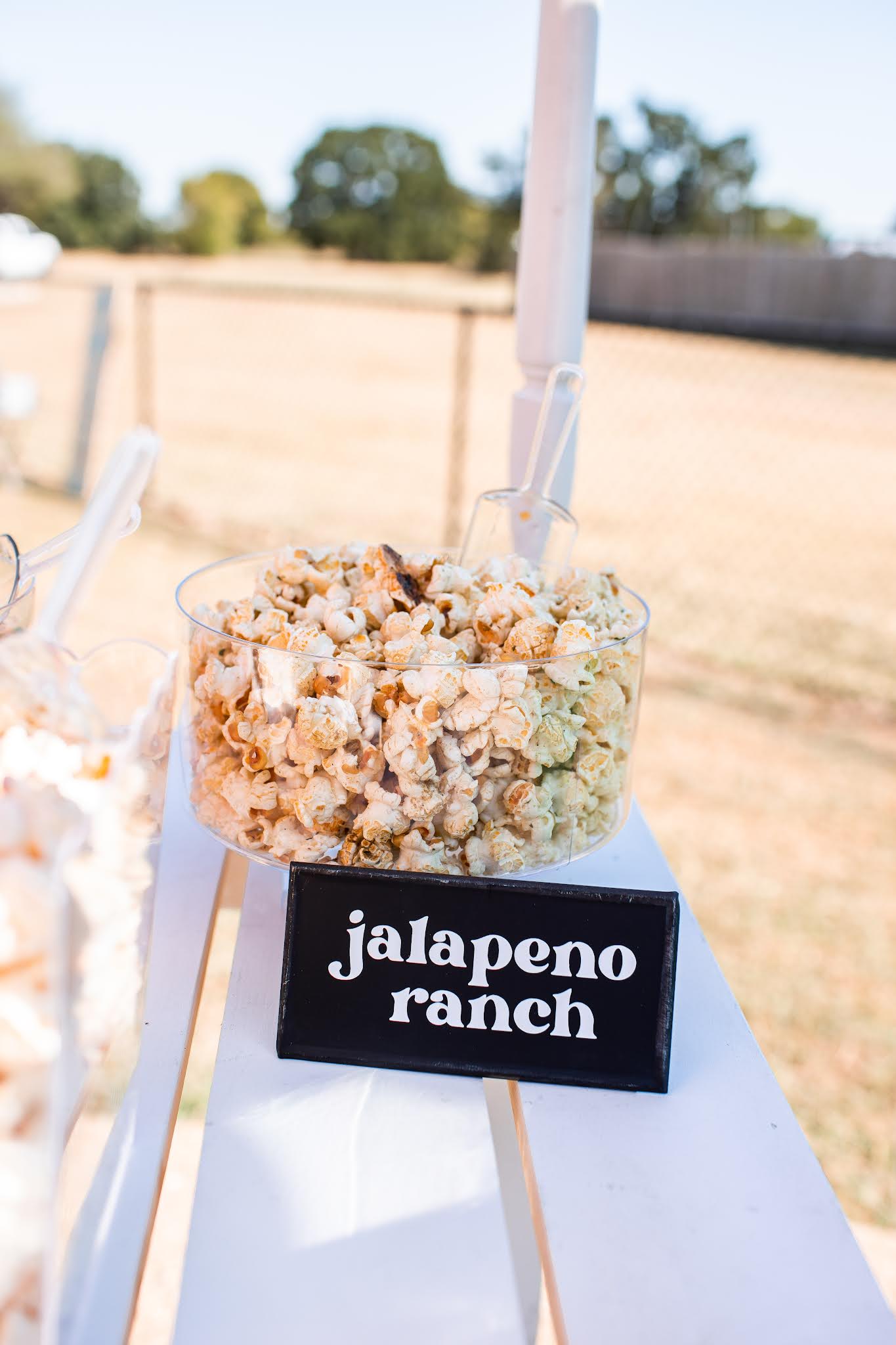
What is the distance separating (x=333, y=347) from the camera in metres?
11.3

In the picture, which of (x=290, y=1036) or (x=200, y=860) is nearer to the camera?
(x=290, y=1036)

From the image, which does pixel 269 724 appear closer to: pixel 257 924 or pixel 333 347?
pixel 257 924

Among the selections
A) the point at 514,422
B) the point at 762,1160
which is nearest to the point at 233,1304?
the point at 762,1160

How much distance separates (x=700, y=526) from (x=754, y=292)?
8.99 metres

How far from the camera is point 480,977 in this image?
56cm

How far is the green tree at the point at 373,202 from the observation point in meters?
17.0

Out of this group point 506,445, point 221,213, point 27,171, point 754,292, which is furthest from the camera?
point 27,171

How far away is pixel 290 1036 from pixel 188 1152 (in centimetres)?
89

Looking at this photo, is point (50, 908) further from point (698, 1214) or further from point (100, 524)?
point (698, 1214)

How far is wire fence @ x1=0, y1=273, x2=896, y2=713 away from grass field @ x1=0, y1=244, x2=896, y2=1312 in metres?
0.03

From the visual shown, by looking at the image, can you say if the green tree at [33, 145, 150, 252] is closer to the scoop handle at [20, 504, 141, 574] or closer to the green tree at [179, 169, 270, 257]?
the green tree at [179, 169, 270, 257]

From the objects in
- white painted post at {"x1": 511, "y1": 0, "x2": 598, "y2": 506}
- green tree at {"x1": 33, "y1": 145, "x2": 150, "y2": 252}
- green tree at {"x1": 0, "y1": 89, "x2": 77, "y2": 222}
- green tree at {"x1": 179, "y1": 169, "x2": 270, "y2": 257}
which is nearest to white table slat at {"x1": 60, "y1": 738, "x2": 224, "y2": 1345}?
white painted post at {"x1": 511, "y1": 0, "x2": 598, "y2": 506}

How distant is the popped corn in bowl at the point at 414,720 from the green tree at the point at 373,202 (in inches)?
699

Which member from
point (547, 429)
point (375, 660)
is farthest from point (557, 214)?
point (375, 660)
